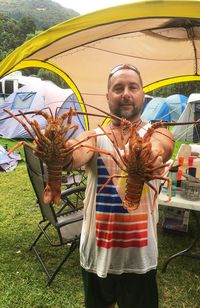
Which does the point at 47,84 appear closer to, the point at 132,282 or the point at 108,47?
the point at 108,47

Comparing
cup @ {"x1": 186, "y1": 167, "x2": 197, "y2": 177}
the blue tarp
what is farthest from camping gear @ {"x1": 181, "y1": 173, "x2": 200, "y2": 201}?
the blue tarp

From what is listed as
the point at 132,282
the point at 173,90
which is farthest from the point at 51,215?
the point at 173,90

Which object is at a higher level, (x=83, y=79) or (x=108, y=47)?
(x=108, y=47)

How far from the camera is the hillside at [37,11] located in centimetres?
11275

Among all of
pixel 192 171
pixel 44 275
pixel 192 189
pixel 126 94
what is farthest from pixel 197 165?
pixel 126 94

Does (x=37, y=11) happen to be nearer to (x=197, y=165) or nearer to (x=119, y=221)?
(x=197, y=165)

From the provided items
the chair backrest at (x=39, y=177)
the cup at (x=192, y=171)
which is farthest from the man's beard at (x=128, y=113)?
the cup at (x=192, y=171)

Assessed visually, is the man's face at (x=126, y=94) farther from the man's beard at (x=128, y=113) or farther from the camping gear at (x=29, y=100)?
the camping gear at (x=29, y=100)

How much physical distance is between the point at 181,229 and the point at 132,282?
2.97 m

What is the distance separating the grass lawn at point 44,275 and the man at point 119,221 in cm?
144

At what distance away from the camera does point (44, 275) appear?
3.98m

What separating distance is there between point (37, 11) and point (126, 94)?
454 feet

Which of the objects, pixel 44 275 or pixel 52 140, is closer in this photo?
pixel 52 140

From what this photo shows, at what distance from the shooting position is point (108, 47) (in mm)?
4617
